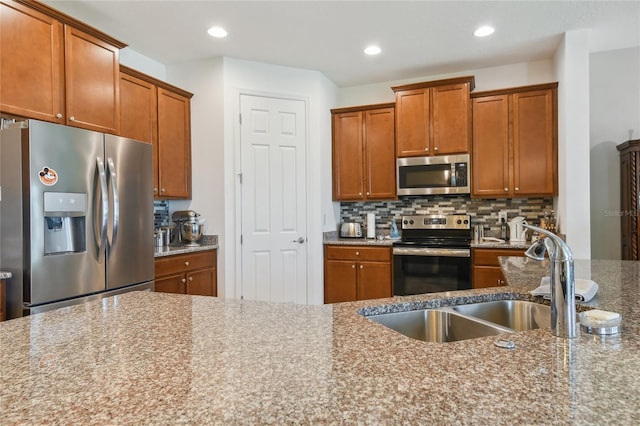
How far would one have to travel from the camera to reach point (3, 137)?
6.97ft

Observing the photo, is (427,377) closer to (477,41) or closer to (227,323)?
(227,323)

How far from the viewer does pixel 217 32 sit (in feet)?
10.4

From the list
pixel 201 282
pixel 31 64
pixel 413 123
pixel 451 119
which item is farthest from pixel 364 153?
pixel 31 64

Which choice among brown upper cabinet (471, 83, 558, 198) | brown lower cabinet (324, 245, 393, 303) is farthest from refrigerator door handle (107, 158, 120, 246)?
brown upper cabinet (471, 83, 558, 198)

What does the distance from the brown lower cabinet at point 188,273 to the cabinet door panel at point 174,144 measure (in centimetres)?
65

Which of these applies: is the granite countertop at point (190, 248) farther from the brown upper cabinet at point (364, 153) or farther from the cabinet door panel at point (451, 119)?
the cabinet door panel at point (451, 119)

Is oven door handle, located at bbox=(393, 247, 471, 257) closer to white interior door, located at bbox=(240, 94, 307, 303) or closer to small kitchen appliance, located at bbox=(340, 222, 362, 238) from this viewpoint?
small kitchen appliance, located at bbox=(340, 222, 362, 238)

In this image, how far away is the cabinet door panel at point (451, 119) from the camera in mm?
3832

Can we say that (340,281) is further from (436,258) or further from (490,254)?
(490,254)

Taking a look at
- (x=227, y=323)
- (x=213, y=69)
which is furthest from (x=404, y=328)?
(x=213, y=69)

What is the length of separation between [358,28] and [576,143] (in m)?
2.11

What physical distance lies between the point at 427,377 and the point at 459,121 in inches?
141

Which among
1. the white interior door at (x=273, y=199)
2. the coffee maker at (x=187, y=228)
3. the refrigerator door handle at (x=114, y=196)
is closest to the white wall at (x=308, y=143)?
the white interior door at (x=273, y=199)

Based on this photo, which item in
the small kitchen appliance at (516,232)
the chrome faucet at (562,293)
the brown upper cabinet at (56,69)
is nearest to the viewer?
the chrome faucet at (562,293)
